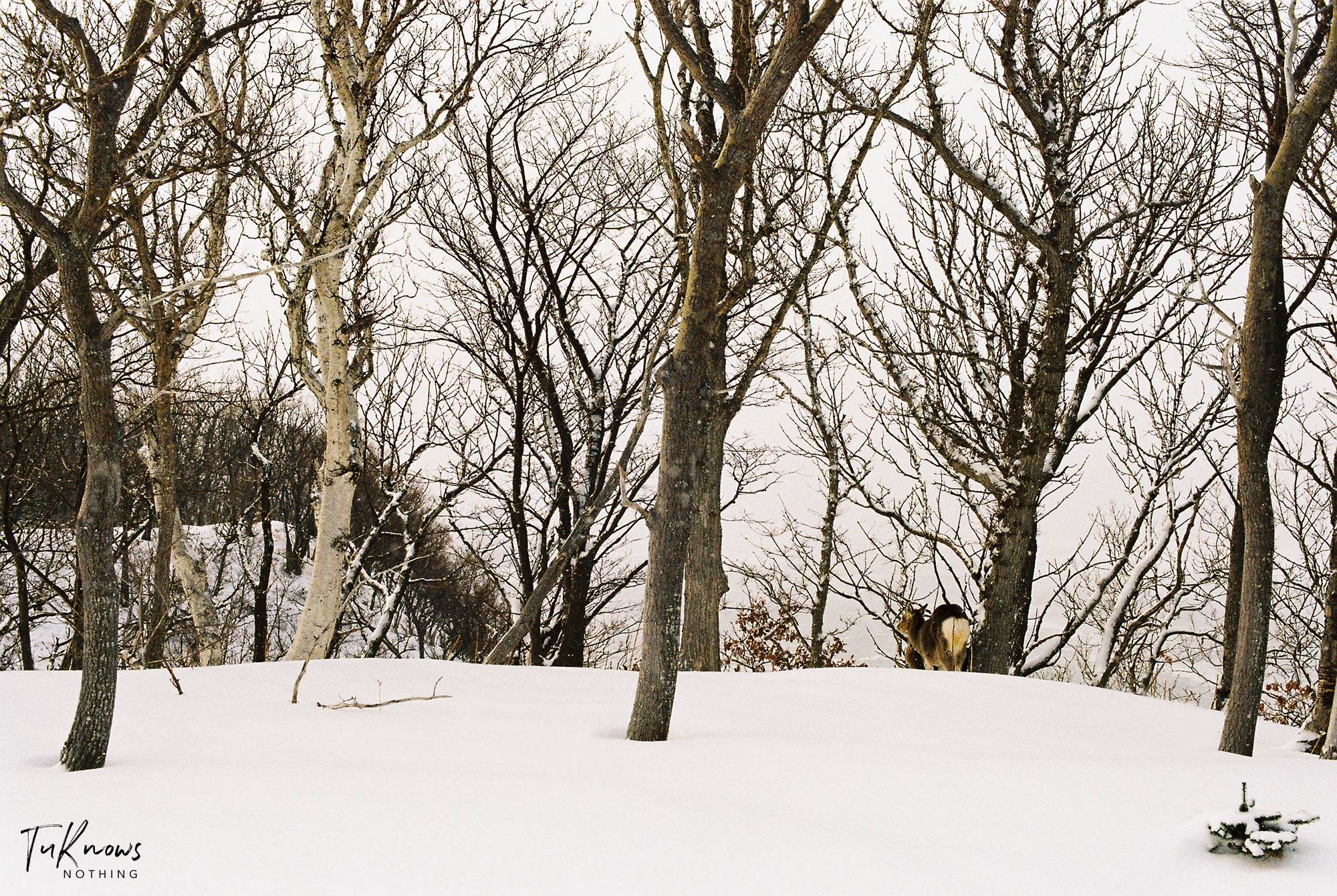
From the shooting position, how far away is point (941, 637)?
28.3 ft

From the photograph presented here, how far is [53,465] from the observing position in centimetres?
1614

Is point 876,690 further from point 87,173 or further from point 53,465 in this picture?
point 53,465

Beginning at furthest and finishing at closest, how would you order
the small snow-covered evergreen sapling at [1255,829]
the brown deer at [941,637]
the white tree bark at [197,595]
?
the white tree bark at [197,595] → the brown deer at [941,637] → the small snow-covered evergreen sapling at [1255,829]

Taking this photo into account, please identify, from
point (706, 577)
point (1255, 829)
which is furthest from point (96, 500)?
point (706, 577)

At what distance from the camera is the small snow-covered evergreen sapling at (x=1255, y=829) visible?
213 centimetres

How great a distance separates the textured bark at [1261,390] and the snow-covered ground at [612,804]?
18.1 inches

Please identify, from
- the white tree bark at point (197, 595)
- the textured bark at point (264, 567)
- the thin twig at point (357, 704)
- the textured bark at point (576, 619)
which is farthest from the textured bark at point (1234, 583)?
the textured bark at point (264, 567)

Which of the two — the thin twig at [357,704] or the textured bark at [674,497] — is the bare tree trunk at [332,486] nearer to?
the thin twig at [357,704]

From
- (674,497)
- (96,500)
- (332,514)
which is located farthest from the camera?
(332,514)

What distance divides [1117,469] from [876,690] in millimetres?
9953

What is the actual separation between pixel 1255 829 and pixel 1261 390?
2693mm

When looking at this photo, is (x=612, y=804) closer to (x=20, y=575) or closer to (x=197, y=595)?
(x=197, y=595)

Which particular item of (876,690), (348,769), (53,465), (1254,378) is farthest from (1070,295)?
(53,465)

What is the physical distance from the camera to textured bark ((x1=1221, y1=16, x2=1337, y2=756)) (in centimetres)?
399
